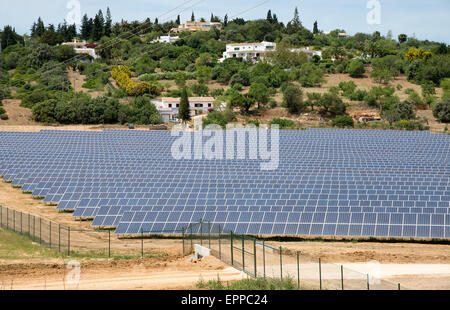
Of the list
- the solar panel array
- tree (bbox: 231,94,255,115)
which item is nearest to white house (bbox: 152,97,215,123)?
tree (bbox: 231,94,255,115)

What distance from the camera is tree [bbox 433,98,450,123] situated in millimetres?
97500

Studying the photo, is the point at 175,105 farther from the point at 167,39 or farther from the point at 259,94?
the point at 167,39

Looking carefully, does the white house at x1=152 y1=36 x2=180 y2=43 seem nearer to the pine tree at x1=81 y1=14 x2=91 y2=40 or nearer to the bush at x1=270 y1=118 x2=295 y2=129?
the pine tree at x1=81 y1=14 x2=91 y2=40

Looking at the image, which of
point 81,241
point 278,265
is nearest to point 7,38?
point 81,241

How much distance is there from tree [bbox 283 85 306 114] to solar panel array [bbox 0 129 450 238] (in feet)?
112

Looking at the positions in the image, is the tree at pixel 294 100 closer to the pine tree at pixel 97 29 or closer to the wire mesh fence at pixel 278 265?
the wire mesh fence at pixel 278 265

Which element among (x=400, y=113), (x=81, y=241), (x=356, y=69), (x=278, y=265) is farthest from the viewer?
(x=356, y=69)

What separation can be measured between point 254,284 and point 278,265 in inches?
95.8

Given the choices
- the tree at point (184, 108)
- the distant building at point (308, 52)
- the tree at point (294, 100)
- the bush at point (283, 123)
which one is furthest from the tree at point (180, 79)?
the distant building at point (308, 52)

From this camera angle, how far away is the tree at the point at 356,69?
433 ft

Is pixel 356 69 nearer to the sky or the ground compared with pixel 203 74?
nearer to the sky

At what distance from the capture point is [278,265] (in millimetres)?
24250

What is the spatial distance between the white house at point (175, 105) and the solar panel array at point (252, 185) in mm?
34690

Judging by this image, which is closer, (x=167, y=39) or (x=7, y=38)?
(x=7, y=38)
